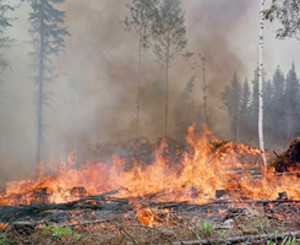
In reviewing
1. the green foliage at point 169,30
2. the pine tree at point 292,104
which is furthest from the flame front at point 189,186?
the pine tree at point 292,104

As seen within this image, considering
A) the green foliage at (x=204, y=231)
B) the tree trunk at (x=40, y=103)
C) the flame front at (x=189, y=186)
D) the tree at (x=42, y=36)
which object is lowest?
the flame front at (x=189, y=186)

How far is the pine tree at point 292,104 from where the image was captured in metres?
45.2

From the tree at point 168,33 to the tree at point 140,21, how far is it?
83 cm

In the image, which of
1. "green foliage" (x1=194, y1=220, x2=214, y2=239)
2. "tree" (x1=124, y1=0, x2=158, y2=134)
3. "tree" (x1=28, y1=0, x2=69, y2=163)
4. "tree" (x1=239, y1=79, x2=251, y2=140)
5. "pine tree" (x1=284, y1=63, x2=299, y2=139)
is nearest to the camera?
"green foliage" (x1=194, y1=220, x2=214, y2=239)

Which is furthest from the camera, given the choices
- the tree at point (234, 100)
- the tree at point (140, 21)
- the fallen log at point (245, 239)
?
the tree at point (234, 100)

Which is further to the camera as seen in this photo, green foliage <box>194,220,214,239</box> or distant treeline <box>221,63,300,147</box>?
distant treeline <box>221,63,300,147</box>

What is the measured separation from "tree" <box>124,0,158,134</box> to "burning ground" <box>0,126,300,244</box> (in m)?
17.1

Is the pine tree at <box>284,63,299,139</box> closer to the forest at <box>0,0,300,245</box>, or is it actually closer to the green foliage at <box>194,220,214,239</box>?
the forest at <box>0,0,300,245</box>

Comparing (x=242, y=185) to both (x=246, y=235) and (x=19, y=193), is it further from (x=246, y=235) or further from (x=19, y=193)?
(x=19, y=193)

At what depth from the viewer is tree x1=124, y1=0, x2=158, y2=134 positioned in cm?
2600

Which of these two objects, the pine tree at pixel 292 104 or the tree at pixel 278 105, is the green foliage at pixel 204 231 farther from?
the pine tree at pixel 292 104

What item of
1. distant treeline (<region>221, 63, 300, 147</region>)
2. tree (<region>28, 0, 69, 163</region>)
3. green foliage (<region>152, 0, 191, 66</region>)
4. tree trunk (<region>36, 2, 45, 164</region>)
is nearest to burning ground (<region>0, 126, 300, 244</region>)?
tree trunk (<region>36, 2, 45, 164</region>)

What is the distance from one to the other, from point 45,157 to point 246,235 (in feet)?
67.9

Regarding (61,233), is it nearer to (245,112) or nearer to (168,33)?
(168,33)
